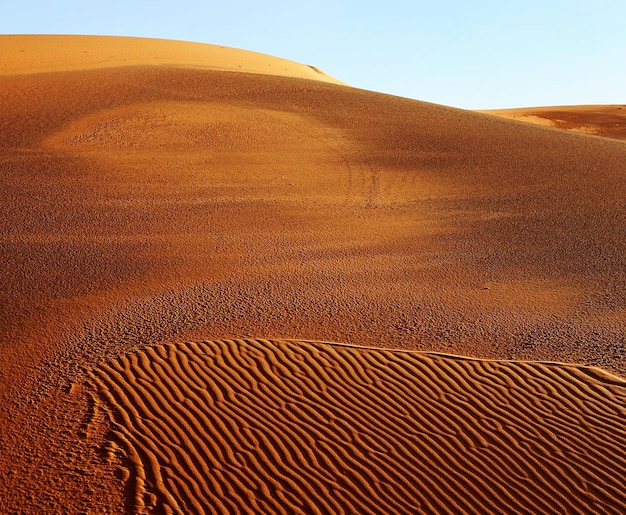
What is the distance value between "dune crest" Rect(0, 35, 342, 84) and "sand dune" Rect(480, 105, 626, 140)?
41.1 ft

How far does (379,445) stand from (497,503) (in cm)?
112

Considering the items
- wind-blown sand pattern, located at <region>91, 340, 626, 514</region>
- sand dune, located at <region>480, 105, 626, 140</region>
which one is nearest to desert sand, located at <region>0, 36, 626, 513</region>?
wind-blown sand pattern, located at <region>91, 340, 626, 514</region>

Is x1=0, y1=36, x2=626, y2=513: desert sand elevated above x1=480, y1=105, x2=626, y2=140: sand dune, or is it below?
below

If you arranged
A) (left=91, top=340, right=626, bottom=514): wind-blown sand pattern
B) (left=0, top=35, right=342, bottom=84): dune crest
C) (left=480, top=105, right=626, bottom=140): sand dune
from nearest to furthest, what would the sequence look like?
(left=91, top=340, right=626, bottom=514): wind-blown sand pattern
(left=0, top=35, right=342, bottom=84): dune crest
(left=480, top=105, right=626, bottom=140): sand dune

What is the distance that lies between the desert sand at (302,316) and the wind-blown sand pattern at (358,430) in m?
0.02

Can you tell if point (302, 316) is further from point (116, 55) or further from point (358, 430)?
point (116, 55)

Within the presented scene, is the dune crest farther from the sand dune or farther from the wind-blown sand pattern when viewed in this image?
the wind-blown sand pattern

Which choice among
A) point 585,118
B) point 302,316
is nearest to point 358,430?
point 302,316

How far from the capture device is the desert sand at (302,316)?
19.4 ft

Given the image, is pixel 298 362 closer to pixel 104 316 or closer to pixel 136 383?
pixel 136 383

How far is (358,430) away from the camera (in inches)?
254

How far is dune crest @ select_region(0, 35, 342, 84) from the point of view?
84.5ft

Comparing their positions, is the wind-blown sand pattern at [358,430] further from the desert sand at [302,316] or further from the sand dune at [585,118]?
the sand dune at [585,118]

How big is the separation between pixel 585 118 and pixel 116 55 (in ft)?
78.0
